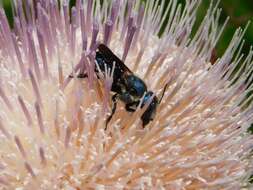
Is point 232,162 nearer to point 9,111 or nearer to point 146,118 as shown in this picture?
point 146,118

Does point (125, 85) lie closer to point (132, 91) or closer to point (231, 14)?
point (132, 91)

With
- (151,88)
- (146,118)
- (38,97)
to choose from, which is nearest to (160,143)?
(146,118)

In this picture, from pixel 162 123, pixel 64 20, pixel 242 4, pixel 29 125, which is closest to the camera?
pixel 29 125

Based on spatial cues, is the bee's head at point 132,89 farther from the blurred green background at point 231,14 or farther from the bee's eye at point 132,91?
the blurred green background at point 231,14

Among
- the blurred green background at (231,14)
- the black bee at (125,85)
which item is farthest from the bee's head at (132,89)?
the blurred green background at (231,14)

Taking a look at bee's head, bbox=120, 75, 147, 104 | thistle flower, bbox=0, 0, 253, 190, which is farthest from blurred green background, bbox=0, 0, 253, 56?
bee's head, bbox=120, 75, 147, 104

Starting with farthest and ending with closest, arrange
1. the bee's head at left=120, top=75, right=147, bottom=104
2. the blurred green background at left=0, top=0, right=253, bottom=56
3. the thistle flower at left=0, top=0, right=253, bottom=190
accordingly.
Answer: the blurred green background at left=0, top=0, right=253, bottom=56 → the bee's head at left=120, top=75, right=147, bottom=104 → the thistle flower at left=0, top=0, right=253, bottom=190

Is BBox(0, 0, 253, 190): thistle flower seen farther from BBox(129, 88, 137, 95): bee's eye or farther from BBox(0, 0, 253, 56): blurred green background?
BBox(0, 0, 253, 56): blurred green background
